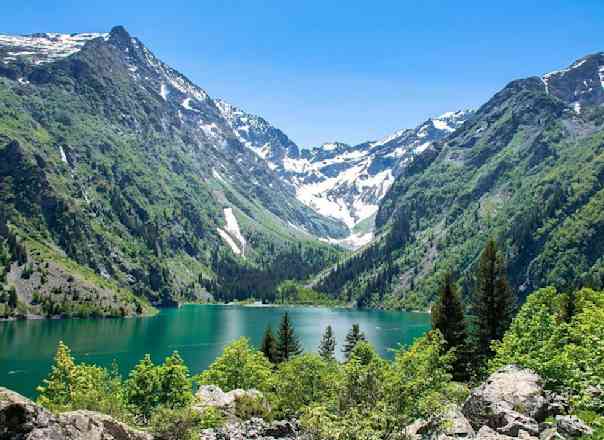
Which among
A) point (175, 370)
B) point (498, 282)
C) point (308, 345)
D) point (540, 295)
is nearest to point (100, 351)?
point (308, 345)

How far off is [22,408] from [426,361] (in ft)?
68.2

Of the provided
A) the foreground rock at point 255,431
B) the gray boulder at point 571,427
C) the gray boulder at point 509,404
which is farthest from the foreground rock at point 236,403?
the gray boulder at point 571,427

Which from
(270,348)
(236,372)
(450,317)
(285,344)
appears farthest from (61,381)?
(450,317)

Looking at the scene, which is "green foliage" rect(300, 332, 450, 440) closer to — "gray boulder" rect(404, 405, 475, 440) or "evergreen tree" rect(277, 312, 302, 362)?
"gray boulder" rect(404, 405, 475, 440)

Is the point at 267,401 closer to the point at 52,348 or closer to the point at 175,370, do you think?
the point at 175,370

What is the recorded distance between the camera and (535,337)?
40.7m

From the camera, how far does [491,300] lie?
72.6 m

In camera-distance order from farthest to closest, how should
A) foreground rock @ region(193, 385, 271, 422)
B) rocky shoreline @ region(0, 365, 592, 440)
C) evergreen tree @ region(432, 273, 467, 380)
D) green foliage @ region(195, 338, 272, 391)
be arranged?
evergreen tree @ region(432, 273, 467, 380)
green foliage @ region(195, 338, 272, 391)
foreground rock @ region(193, 385, 271, 422)
rocky shoreline @ region(0, 365, 592, 440)

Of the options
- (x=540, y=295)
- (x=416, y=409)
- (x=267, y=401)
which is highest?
(x=540, y=295)

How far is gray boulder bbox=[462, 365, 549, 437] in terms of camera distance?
1117 inches

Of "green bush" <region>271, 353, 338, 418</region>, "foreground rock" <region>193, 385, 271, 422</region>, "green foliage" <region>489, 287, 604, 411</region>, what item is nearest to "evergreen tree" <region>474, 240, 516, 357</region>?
"green foliage" <region>489, 287, 604, 411</region>

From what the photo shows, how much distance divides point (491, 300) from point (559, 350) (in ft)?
120

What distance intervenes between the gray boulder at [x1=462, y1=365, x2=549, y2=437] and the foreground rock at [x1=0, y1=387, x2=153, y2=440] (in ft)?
62.9

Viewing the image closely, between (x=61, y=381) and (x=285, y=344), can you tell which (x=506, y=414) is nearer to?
(x=61, y=381)
